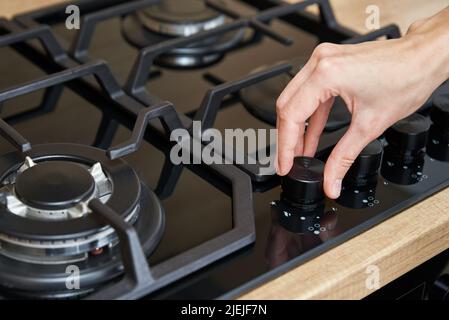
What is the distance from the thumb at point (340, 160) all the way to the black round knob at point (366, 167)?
1cm

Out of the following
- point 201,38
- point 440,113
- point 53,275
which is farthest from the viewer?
point 201,38

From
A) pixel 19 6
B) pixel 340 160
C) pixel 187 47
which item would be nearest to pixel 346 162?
pixel 340 160

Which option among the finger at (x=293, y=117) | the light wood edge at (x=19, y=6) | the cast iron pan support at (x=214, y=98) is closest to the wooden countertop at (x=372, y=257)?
the finger at (x=293, y=117)

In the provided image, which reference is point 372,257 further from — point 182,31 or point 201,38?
point 182,31

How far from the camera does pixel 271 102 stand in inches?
37.2

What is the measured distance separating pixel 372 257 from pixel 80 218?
26 cm

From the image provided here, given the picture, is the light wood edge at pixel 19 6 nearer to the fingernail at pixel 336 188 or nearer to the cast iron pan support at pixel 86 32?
the cast iron pan support at pixel 86 32

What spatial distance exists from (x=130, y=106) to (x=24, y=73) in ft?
0.60

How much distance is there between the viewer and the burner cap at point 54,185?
69cm

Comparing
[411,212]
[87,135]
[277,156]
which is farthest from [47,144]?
[411,212]

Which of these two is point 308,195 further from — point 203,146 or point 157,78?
point 157,78

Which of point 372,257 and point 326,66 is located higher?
point 326,66

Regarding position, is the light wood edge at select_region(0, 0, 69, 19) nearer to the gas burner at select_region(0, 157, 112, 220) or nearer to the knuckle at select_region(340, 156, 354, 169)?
the gas burner at select_region(0, 157, 112, 220)

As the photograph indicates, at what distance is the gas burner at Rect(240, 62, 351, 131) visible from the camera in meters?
0.90
